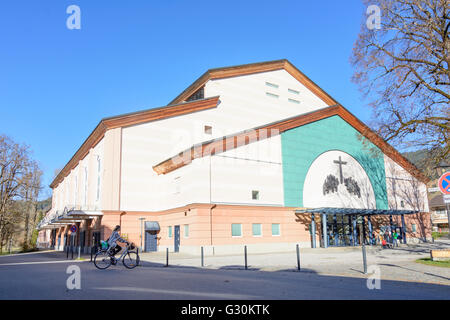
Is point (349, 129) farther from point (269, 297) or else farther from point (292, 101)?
point (269, 297)

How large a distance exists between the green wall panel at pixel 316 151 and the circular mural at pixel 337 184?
62 cm

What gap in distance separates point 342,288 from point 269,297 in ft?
8.32

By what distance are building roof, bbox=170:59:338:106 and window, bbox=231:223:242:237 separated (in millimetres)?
16060

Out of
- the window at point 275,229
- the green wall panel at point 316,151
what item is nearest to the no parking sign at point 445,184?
the green wall panel at point 316,151

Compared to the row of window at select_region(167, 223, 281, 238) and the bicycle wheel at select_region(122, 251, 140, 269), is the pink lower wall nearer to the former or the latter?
the row of window at select_region(167, 223, 281, 238)

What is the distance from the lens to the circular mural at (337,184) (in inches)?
1280

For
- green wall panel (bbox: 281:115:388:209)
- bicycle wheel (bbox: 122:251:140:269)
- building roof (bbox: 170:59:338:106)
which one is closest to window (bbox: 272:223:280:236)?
green wall panel (bbox: 281:115:388:209)

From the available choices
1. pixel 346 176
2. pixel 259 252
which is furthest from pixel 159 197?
pixel 346 176

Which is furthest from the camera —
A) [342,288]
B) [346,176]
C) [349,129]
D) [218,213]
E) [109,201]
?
[349,129]

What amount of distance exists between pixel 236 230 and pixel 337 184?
12.6m

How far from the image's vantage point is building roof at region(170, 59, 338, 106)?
119 ft

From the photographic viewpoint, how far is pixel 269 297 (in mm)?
7516

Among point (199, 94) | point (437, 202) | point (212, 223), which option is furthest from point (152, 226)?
point (437, 202)

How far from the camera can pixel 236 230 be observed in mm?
27016
